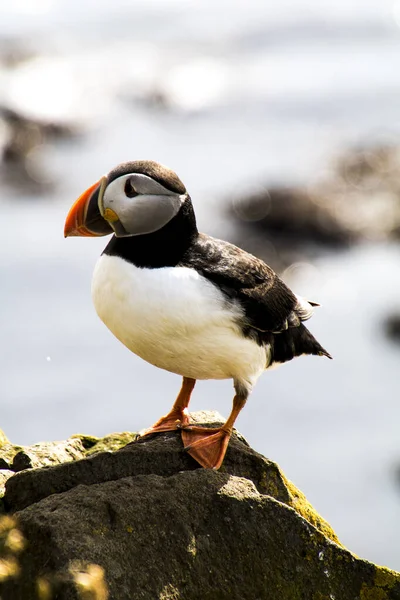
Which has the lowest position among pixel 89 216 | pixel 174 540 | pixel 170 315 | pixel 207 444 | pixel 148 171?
pixel 174 540

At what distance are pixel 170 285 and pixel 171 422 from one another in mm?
1027

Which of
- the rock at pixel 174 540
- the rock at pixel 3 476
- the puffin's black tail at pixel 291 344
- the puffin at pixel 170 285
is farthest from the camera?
the puffin's black tail at pixel 291 344

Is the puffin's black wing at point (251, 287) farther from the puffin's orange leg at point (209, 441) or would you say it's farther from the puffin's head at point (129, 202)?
the puffin's orange leg at point (209, 441)

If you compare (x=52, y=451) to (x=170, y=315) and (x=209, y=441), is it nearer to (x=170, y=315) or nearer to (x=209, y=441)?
(x=209, y=441)

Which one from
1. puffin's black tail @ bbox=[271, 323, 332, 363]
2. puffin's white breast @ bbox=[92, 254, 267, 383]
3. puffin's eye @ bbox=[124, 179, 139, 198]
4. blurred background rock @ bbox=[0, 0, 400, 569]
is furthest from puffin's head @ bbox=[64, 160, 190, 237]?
blurred background rock @ bbox=[0, 0, 400, 569]

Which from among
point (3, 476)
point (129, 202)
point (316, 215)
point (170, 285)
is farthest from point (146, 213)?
point (316, 215)

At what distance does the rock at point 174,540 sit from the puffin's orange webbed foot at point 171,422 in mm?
658

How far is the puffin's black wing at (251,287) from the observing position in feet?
18.7

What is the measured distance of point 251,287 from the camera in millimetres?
5898

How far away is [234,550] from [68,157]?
1496 centimetres

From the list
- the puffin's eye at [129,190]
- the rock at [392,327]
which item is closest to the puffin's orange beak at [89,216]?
the puffin's eye at [129,190]

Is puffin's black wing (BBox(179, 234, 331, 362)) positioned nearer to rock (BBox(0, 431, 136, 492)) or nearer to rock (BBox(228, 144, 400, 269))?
rock (BBox(0, 431, 136, 492))

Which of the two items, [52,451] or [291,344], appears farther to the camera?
[291,344]

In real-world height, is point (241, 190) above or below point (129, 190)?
above
